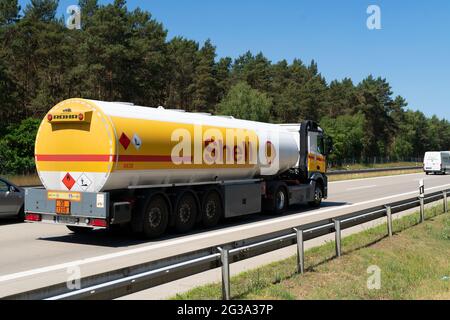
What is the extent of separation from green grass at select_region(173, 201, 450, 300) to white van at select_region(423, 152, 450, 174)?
1858 inches

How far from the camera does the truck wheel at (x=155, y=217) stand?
12453 mm

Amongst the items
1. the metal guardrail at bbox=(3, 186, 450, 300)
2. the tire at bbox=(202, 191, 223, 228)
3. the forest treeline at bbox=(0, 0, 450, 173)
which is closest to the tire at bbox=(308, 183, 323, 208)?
the tire at bbox=(202, 191, 223, 228)

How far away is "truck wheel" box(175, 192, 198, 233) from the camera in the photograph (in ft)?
→ 44.3

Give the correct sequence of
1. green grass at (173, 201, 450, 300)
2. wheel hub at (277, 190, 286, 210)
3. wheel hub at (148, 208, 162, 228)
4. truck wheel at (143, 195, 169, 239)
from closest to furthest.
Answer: green grass at (173, 201, 450, 300)
truck wheel at (143, 195, 169, 239)
wheel hub at (148, 208, 162, 228)
wheel hub at (277, 190, 286, 210)

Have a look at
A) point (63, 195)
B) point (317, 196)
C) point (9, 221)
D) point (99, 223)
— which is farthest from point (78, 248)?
point (317, 196)

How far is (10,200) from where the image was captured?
14672mm

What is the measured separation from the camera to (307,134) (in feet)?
65.8

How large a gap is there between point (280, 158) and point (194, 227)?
493 centimetres

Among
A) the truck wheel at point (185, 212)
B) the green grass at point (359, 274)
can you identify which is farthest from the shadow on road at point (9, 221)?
the green grass at point (359, 274)

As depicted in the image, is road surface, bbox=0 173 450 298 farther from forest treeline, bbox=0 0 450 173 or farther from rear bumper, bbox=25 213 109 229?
forest treeline, bbox=0 0 450 173

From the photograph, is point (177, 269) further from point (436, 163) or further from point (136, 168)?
point (436, 163)

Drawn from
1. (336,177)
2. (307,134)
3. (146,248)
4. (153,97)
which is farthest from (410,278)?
(153,97)

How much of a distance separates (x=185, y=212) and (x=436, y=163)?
49376mm

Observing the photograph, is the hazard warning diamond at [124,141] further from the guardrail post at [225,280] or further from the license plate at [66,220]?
the guardrail post at [225,280]
